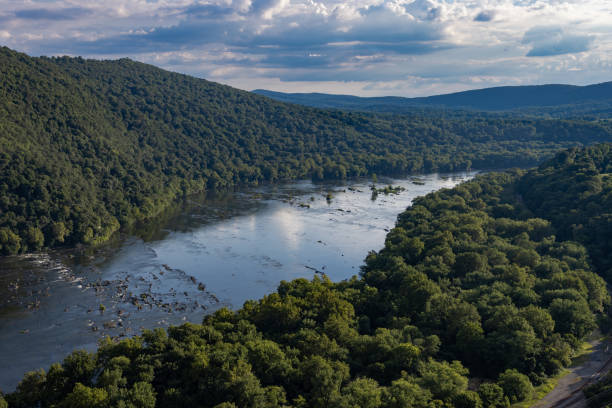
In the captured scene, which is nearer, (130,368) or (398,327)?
(130,368)

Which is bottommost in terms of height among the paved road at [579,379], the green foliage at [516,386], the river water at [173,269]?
the river water at [173,269]

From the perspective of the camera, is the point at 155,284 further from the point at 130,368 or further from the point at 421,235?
the point at 421,235

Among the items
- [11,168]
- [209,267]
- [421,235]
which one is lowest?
[209,267]

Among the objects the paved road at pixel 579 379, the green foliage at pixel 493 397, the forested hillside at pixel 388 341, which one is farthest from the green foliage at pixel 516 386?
the paved road at pixel 579 379

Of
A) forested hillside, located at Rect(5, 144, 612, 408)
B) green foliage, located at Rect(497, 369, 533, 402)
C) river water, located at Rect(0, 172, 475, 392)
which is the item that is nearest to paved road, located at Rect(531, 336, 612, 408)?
green foliage, located at Rect(497, 369, 533, 402)

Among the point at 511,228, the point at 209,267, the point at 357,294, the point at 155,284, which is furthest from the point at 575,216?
the point at 155,284

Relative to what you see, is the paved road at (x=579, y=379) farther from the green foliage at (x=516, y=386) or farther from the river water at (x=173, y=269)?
the river water at (x=173, y=269)

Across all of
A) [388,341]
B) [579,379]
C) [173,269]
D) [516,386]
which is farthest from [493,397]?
[173,269]

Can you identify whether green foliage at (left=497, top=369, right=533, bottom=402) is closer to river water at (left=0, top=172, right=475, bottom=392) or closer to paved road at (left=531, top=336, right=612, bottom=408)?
paved road at (left=531, top=336, right=612, bottom=408)

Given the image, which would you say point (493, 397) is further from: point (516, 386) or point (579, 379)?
point (579, 379)
